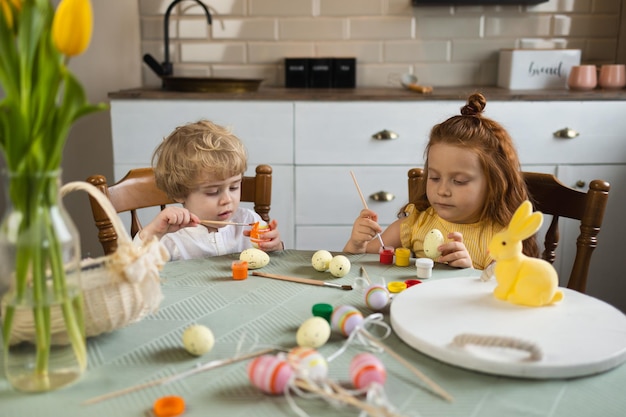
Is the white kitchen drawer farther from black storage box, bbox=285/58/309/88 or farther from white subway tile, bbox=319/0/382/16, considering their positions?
white subway tile, bbox=319/0/382/16

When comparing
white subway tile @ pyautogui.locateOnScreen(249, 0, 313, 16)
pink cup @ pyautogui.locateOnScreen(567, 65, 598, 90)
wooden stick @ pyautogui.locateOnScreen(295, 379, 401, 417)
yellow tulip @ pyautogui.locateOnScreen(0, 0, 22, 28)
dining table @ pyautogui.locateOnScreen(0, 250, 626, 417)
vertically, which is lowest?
dining table @ pyautogui.locateOnScreen(0, 250, 626, 417)

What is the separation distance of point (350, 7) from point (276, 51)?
393 millimetres

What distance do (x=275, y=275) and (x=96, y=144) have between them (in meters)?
1.96

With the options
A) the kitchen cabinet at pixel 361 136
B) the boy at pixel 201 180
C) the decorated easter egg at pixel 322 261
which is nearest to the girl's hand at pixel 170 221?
the boy at pixel 201 180

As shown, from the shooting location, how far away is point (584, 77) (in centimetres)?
263

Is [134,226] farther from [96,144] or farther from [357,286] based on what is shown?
[96,144]

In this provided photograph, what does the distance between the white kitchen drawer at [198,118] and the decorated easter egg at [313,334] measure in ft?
5.30

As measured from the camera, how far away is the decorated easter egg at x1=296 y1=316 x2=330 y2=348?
894 millimetres

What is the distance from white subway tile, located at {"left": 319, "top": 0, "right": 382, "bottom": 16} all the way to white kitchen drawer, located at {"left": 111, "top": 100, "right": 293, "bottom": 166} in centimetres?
71

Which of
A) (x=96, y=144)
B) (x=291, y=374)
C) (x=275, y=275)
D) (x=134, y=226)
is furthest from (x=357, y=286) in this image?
(x=96, y=144)

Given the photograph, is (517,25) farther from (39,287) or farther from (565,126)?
(39,287)

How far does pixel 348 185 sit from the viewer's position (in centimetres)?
250

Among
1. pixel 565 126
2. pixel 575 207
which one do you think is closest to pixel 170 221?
pixel 575 207

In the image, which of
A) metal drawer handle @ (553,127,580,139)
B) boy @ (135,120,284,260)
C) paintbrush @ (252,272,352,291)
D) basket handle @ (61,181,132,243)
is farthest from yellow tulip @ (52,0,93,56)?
metal drawer handle @ (553,127,580,139)
